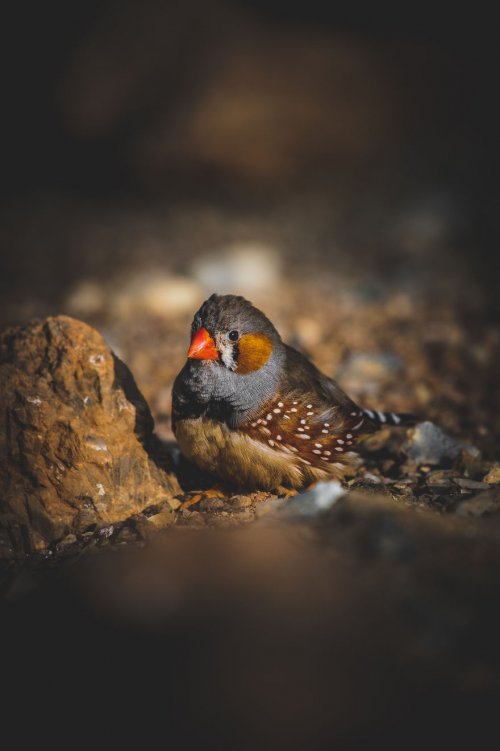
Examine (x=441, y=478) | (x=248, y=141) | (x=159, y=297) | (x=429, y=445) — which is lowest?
(x=441, y=478)

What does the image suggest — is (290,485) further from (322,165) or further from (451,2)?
(451,2)

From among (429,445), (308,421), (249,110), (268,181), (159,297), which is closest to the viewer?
(308,421)

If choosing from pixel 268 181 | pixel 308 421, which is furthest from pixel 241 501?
pixel 268 181

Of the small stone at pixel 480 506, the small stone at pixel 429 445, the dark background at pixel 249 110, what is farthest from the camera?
the dark background at pixel 249 110

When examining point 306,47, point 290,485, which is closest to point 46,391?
point 290,485

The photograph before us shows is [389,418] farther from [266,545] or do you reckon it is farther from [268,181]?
[268,181]

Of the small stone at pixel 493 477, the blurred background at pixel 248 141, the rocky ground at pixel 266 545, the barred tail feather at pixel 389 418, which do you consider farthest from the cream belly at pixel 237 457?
the blurred background at pixel 248 141

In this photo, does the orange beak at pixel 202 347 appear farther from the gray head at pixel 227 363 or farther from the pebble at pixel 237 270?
the pebble at pixel 237 270
